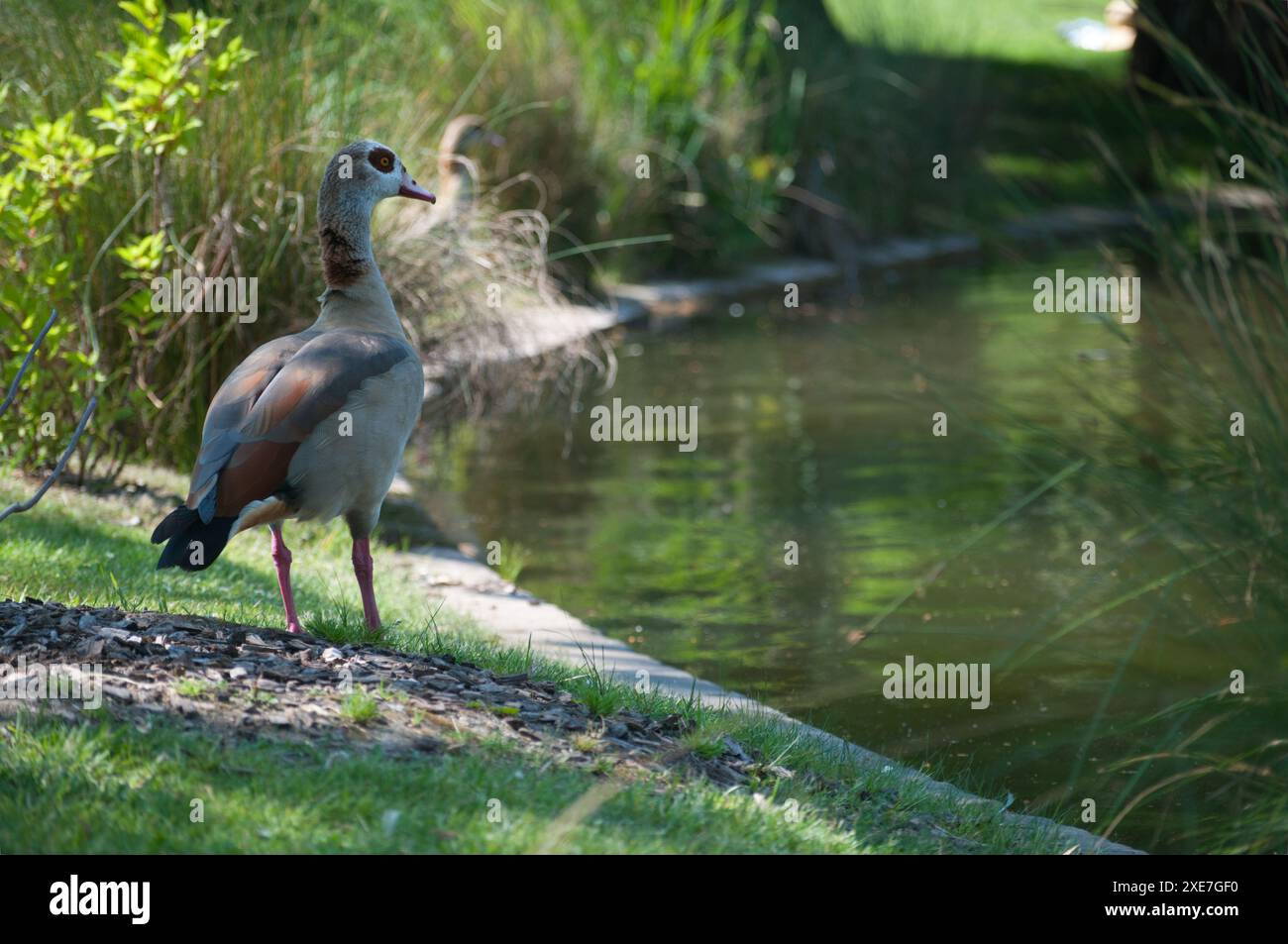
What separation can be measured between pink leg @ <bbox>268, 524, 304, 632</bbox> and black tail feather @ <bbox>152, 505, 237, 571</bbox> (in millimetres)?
561

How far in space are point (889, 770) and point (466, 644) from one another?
166 cm

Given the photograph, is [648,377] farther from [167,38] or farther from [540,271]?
[167,38]

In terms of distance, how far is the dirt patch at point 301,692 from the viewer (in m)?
4.17

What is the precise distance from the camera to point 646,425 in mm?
11281

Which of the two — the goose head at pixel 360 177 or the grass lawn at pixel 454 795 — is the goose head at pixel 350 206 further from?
the grass lawn at pixel 454 795

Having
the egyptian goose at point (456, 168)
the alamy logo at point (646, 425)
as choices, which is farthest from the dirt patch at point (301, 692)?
the alamy logo at point (646, 425)

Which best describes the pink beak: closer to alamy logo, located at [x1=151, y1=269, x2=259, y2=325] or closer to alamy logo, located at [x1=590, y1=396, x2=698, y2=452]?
alamy logo, located at [x1=151, y1=269, x2=259, y2=325]

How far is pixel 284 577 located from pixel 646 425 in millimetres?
5964

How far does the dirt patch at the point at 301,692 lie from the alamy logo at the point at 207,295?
3125mm

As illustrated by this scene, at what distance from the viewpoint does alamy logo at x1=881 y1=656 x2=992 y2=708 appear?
21.5ft
